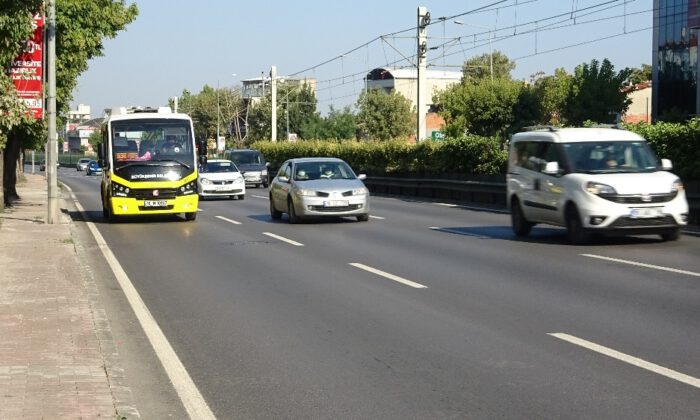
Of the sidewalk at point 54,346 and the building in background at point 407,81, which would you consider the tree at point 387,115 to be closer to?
the building in background at point 407,81

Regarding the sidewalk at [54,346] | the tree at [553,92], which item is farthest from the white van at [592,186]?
the tree at [553,92]

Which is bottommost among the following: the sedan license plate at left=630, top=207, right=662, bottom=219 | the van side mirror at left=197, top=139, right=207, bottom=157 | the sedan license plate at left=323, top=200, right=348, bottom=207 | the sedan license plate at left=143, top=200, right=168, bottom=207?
the sedan license plate at left=143, top=200, right=168, bottom=207

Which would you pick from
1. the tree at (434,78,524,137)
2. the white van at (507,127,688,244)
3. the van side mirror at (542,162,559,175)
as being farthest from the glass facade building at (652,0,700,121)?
the van side mirror at (542,162,559,175)

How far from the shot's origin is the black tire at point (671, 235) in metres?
17.9

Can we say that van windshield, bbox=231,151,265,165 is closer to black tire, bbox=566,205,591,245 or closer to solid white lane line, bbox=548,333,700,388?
black tire, bbox=566,205,591,245

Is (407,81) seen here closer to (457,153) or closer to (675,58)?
(675,58)

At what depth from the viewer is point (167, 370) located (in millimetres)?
8180

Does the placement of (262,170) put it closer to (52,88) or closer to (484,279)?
(52,88)

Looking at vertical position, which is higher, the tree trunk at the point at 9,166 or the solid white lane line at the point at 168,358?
the tree trunk at the point at 9,166

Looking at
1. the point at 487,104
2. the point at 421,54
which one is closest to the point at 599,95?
the point at 487,104

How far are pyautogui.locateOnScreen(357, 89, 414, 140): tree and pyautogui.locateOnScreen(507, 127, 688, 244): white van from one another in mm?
90064

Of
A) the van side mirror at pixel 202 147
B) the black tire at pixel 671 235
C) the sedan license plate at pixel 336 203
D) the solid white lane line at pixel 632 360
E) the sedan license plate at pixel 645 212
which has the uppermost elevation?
the van side mirror at pixel 202 147

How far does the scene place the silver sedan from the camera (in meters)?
24.1

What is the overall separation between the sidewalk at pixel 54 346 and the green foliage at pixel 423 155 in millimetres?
21414
